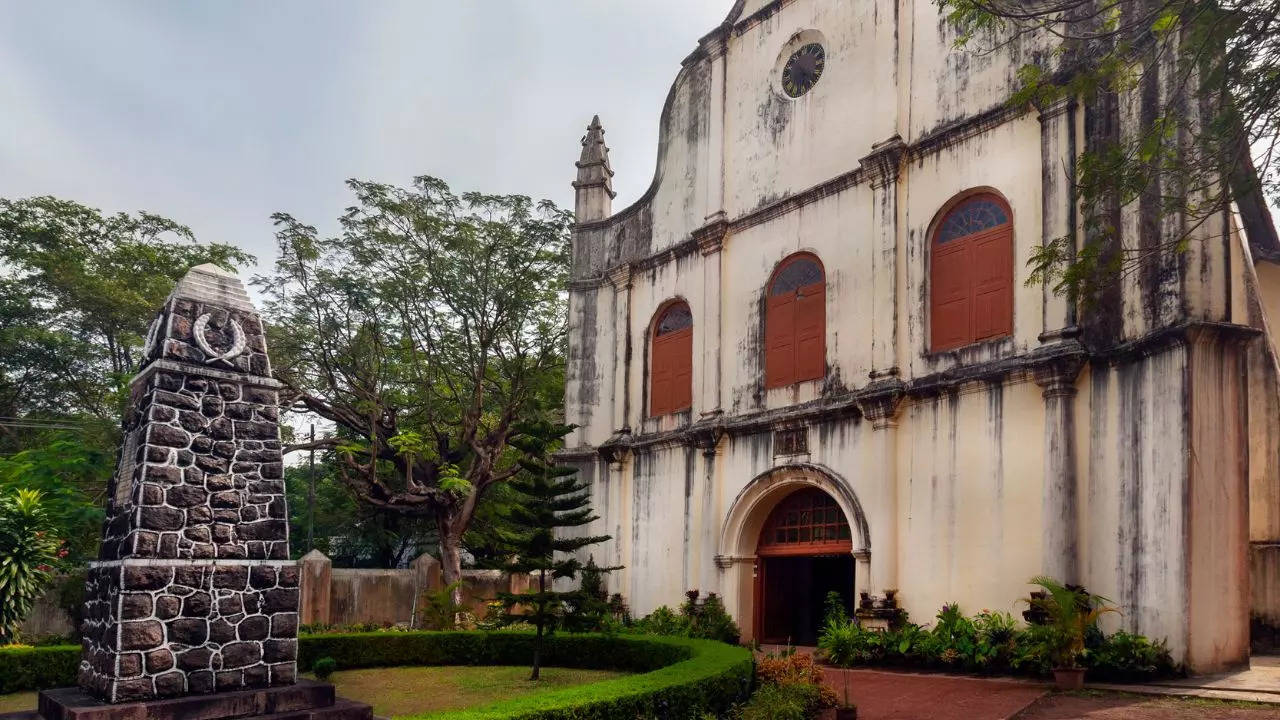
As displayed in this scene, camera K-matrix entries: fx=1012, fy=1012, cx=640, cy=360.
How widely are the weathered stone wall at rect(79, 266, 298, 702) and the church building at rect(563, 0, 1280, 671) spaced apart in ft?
25.5

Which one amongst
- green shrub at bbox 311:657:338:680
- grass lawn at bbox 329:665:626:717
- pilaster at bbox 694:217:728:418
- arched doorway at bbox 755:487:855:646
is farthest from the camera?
pilaster at bbox 694:217:728:418

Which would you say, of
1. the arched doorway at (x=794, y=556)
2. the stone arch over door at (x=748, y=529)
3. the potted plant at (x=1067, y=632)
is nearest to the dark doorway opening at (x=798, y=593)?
the arched doorway at (x=794, y=556)

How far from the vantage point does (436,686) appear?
492 inches

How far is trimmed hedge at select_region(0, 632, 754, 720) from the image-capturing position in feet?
25.8

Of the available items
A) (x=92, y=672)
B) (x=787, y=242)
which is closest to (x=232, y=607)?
(x=92, y=672)

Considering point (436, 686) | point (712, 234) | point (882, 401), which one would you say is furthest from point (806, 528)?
Result: point (436, 686)

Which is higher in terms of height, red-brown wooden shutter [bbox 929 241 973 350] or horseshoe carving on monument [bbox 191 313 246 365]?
red-brown wooden shutter [bbox 929 241 973 350]

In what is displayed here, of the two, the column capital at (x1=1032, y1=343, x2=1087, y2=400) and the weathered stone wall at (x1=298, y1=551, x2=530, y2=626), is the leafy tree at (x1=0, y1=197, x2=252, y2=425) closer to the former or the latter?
the weathered stone wall at (x1=298, y1=551, x2=530, y2=626)

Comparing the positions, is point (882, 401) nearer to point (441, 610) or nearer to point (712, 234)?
point (712, 234)

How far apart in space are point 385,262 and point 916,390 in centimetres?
1190

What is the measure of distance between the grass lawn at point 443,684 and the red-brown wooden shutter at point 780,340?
507cm

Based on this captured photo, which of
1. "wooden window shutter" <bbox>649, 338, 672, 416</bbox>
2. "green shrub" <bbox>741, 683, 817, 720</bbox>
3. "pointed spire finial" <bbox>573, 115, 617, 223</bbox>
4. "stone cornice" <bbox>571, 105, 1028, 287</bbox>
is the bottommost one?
"green shrub" <bbox>741, 683, 817, 720</bbox>

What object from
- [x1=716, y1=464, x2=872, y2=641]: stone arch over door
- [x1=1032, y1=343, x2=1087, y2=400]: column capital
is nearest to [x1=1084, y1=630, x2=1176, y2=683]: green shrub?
[x1=1032, y1=343, x2=1087, y2=400]: column capital

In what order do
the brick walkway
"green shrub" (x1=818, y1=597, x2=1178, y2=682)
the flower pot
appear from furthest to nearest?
"green shrub" (x1=818, y1=597, x2=1178, y2=682) < the flower pot < the brick walkway
